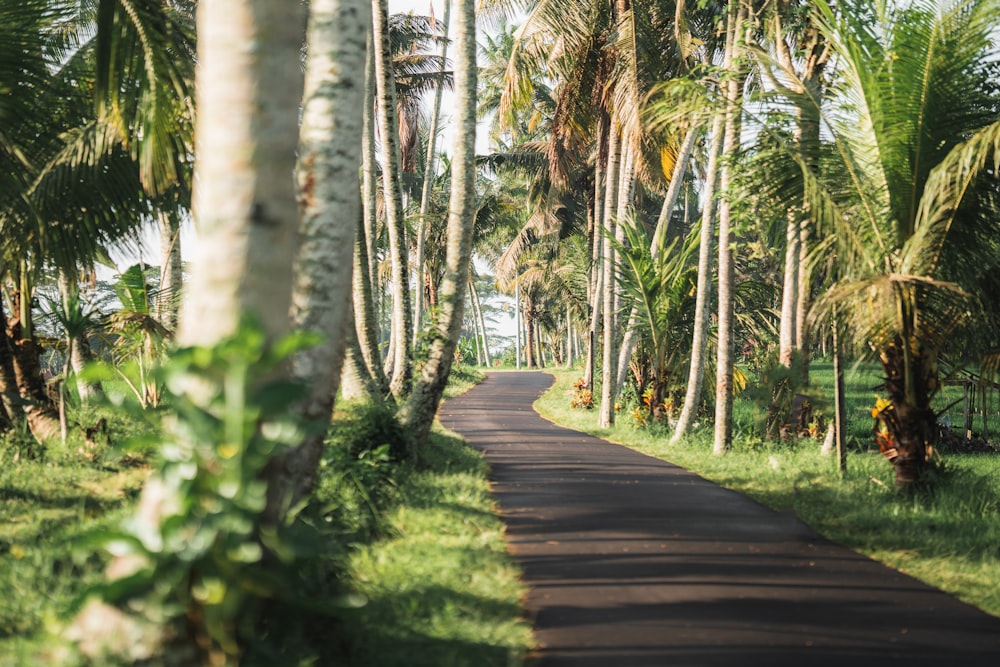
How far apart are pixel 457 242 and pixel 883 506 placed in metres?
5.00

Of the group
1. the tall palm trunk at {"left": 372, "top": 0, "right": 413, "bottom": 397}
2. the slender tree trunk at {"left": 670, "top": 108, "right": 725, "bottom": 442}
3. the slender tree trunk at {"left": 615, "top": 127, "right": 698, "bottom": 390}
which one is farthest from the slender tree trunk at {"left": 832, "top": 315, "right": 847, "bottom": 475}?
the tall palm trunk at {"left": 372, "top": 0, "right": 413, "bottom": 397}

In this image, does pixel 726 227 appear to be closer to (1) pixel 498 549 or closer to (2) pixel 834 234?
(2) pixel 834 234

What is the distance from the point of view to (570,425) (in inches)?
700

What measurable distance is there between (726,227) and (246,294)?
9.64 m

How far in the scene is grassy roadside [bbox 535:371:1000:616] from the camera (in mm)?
6559

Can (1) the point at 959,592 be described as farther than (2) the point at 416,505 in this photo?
No

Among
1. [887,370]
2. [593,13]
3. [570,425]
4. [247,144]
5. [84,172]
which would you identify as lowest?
[570,425]

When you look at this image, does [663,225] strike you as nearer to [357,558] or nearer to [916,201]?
[916,201]

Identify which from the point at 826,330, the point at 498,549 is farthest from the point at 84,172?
the point at 826,330

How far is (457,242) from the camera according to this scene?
32.7 ft

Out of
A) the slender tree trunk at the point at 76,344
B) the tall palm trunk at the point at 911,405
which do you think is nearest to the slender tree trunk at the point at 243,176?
the slender tree trunk at the point at 76,344

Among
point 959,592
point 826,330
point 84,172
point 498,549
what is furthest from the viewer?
point 826,330

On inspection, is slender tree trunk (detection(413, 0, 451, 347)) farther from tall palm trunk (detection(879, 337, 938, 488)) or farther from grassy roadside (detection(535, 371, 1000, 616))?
tall palm trunk (detection(879, 337, 938, 488))

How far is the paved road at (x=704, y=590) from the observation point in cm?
475
